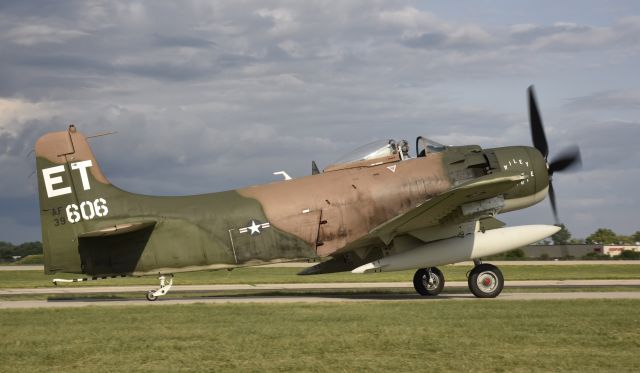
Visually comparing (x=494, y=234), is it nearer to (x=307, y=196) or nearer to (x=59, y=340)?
(x=307, y=196)

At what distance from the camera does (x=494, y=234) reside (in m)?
20.0

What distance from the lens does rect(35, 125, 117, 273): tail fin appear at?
1923 centimetres

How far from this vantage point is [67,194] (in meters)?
19.6

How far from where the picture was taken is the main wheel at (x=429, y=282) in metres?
21.8

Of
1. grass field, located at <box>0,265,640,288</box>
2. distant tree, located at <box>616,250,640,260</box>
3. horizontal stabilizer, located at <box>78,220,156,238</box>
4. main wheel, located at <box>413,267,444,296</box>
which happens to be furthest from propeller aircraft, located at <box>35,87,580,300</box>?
distant tree, located at <box>616,250,640,260</box>

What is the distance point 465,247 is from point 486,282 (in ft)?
3.62

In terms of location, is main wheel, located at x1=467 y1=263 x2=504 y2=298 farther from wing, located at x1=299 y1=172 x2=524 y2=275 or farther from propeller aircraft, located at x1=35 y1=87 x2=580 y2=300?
wing, located at x1=299 y1=172 x2=524 y2=275

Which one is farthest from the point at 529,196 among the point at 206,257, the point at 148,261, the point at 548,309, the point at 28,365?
the point at 28,365

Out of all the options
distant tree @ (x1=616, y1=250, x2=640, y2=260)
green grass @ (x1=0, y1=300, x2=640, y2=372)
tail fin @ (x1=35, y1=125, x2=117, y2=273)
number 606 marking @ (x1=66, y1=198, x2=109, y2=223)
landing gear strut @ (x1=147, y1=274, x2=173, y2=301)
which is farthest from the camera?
distant tree @ (x1=616, y1=250, x2=640, y2=260)

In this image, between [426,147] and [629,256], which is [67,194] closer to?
[426,147]

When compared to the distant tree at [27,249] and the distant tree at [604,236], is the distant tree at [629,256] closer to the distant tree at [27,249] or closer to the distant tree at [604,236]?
the distant tree at [604,236]

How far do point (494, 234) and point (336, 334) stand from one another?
8392mm

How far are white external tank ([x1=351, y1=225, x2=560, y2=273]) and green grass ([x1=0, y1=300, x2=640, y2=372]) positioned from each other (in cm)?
203

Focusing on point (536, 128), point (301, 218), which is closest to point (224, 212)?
point (301, 218)
